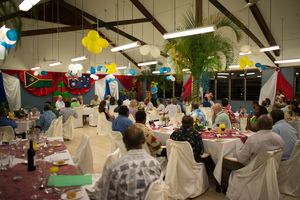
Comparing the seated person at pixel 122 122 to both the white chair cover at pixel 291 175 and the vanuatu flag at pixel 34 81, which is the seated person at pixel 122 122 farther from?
the vanuatu flag at pixel 34 81

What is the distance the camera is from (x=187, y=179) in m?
3.52

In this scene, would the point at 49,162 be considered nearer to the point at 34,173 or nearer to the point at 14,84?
the point at 34,173

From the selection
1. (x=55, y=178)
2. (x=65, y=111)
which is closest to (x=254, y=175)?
(x=55, y=178)

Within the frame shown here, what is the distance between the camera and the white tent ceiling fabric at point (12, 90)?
39.2ft

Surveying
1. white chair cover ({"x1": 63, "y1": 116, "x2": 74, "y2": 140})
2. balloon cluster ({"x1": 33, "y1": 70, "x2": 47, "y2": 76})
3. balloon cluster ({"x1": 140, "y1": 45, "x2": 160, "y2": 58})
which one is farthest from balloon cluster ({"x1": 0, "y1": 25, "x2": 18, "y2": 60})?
balloon cluster ({"x1": 33, "y1": 70, "x2": 47, "y2": 76})

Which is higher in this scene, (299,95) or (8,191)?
(299,95)

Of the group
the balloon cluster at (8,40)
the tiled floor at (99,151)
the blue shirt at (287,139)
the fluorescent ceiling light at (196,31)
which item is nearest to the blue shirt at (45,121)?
the tiled floor at (99,151)

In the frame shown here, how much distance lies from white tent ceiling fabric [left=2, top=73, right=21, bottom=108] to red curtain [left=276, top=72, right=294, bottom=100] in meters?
13.7

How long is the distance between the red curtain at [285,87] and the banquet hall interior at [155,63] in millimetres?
42

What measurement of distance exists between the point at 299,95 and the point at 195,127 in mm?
7767

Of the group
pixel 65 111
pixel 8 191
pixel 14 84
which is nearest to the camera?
pixel 8 191

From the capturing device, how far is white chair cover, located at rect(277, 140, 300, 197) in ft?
11.6

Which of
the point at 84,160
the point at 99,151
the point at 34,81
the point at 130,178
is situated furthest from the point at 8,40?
the point at 34,81

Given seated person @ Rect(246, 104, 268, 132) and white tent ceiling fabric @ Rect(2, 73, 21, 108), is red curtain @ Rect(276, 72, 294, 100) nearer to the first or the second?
seated person @ Rect(246, 104, 268, 132)
